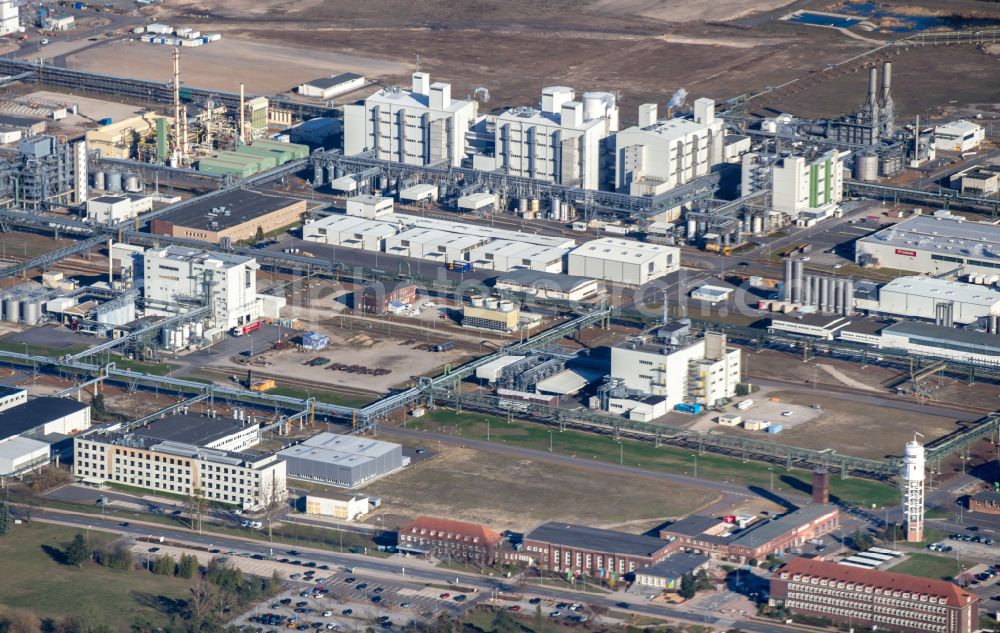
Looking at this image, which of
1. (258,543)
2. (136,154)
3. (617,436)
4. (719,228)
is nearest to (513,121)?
(719,228)

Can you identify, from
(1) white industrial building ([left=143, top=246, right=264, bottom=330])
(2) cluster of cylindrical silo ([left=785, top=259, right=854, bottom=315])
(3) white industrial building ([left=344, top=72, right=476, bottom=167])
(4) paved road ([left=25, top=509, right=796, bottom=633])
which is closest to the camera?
(4) paved road ([left=25, top=509, right=796, bottom=633])

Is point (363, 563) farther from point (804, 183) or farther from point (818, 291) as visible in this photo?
point (804, 183)

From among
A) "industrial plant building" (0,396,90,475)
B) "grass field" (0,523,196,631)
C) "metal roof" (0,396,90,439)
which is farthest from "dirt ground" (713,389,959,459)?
"metal roof" (0,396,90,439)

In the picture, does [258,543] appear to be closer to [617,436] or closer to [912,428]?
[617,436]

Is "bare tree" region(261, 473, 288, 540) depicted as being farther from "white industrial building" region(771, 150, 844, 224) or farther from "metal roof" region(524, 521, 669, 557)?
"white industrial building" region(771, 150, 844, 224)

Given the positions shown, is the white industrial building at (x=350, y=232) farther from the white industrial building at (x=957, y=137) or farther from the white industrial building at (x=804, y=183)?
the white industrial building at (x=957, y=137)
